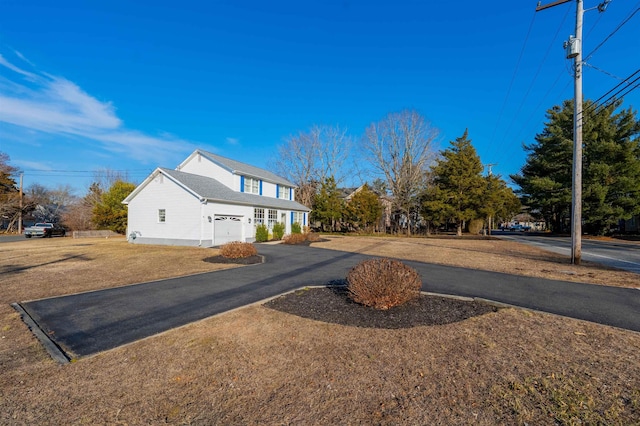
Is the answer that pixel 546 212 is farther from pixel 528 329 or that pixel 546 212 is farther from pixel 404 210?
pixel 528 329

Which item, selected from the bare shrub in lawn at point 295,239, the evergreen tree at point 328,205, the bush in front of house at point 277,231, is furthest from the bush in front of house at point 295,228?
the evergreen tree at point 328,205

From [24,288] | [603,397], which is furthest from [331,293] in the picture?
[24,288]

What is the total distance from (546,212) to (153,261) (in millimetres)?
48407

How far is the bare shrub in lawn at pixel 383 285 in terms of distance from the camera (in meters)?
5.53

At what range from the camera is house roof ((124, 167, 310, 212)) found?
18859mm

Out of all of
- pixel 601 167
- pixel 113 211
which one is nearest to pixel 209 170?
pixel 113 211

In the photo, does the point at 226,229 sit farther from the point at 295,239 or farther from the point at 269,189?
the point at 269,189

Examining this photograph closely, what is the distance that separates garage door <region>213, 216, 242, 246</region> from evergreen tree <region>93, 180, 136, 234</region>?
52.1ft

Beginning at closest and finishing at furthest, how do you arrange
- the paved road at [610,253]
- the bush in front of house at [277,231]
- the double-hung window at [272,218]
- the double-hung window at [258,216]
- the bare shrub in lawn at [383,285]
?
the bare shrub in lawn at [383,285] → the paved road at [610,253] → the double-hung window at [258,216] → the bush in front of house at [277,231] → the double-hung window at [272,218]

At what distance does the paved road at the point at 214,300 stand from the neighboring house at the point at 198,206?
975cm

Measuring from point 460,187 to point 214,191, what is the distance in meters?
24.5

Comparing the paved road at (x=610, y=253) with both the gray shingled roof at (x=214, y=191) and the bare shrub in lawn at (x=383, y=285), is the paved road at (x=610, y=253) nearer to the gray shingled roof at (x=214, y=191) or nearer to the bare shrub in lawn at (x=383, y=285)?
the bare shrub in lawn at (x=383, y=285)

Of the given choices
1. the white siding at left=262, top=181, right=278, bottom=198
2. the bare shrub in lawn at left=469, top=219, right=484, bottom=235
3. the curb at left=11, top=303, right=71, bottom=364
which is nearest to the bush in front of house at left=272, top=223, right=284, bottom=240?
the white siding at left=262, top=181, right=278, bottom=198

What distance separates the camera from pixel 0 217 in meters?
35.3
